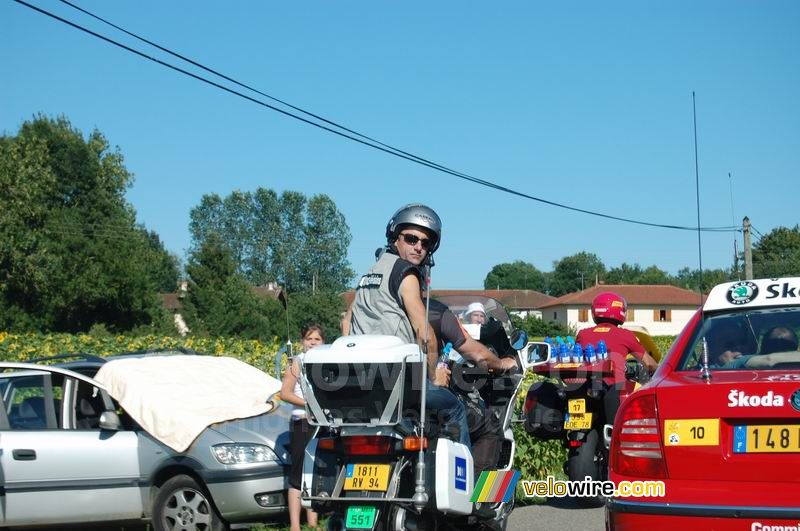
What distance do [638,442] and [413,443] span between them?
1.20 metres

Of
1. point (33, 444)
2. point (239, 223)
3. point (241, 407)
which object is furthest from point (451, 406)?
point (239, 223)

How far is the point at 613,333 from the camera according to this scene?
853 cm

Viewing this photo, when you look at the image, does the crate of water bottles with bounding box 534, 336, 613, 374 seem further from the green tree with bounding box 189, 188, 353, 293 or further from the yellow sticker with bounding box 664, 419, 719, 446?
the green tree with bounding box 189, 188, 353, 293


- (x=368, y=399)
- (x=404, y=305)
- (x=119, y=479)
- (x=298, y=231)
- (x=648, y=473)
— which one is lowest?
(x=119, y=479)

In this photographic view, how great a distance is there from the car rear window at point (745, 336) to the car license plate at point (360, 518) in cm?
181

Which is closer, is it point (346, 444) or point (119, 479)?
point (346, 444)

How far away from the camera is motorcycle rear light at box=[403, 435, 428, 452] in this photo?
16.4 feet

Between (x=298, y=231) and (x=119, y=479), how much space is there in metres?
85.4

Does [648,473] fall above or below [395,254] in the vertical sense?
below

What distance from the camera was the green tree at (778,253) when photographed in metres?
49.7

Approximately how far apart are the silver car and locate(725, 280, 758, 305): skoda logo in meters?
3.80

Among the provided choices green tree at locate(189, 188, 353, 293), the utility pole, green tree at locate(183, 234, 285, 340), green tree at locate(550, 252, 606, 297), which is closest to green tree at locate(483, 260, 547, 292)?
green tree at locate(550, 252, 606, 297)

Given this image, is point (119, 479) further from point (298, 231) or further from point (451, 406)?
point (298, 231)

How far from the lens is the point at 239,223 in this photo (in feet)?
329
